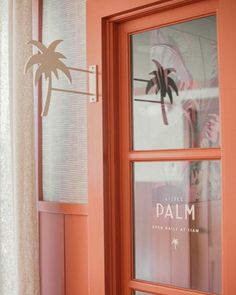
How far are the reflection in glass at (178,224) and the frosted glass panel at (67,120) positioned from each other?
0.37 m

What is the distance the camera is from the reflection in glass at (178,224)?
2111mm

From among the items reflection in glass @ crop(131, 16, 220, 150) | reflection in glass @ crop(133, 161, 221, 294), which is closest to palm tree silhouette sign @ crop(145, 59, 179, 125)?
reflection in glass @ crop(131, 16, 220, 150)

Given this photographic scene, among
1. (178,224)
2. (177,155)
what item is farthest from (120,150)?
(178,224)

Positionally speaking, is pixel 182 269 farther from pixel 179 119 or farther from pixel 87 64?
pixel 87 64

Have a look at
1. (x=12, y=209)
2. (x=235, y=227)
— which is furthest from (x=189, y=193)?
(x=12, y=209)

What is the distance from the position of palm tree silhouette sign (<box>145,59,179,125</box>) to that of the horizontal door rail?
15 centimetres

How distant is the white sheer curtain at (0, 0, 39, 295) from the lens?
8.48 feet

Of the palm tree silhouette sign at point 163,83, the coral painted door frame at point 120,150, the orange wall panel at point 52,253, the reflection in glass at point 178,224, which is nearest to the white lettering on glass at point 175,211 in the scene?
the reflection in glass at point 178,224

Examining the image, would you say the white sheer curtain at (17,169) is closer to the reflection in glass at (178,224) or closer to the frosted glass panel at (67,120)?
the frosted glass panel at (67,120)

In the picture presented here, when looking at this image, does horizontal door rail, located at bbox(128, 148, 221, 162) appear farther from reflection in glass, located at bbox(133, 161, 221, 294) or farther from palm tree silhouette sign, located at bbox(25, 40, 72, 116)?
palm tree silhouette sign, located at bbox(25, 40, 72, 116)

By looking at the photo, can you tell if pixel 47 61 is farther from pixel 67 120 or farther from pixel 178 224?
pixel 178 224

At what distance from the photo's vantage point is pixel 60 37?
2670 mm

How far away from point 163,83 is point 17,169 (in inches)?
36.3

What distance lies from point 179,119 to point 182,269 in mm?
699
